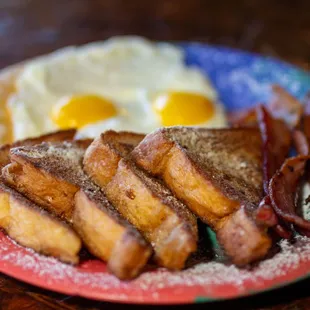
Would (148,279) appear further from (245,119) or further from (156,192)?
(245,119)

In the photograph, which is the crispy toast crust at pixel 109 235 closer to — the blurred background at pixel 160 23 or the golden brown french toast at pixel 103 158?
the golden brown french toast at pixel 103 158

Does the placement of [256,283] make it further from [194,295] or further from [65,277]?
[65,277]

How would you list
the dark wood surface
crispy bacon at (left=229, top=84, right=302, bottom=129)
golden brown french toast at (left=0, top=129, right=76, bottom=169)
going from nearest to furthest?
golden brown french toast at (left=0, top=129, right=76, bottom=169) → crispy bacon at (left=229, top=84, right=302, bottom=129) → the dark wood surface

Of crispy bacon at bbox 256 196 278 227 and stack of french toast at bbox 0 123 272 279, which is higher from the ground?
crispy bacon at bbox 256 196 278 227

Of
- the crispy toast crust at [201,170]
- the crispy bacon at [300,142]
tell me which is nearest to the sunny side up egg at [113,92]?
the crispy bacon at [300,142]

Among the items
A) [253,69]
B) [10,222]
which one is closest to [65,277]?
[10,222]

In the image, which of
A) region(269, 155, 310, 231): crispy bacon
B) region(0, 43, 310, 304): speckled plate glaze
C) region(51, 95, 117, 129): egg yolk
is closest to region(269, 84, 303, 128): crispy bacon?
region(269, 155, 310, 231): crispy bacon

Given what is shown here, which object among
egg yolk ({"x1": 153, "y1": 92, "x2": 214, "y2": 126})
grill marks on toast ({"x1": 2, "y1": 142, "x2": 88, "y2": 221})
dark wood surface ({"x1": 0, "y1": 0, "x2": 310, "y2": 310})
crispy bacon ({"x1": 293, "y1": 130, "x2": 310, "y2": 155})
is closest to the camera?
grill marks on toast ({"x1": 2, "y1": 142, "x2": 88, "y2": 221})

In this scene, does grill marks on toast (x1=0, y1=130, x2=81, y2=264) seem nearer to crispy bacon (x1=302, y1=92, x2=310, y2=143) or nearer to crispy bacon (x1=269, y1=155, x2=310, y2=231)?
crispy bacon (x1=269, y1=155, x2=310, y2=231)
